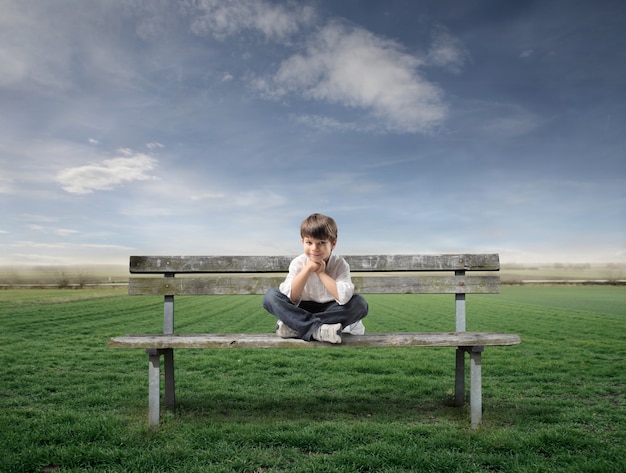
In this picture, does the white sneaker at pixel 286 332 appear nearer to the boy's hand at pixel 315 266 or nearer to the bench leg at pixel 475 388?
the boy's hand at pixel 315 266

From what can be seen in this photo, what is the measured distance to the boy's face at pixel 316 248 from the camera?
4109mm

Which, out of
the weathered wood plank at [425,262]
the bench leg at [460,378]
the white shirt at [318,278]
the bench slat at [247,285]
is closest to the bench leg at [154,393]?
the bench slat at [247,285]

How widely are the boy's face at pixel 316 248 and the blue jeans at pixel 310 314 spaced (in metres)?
0.48

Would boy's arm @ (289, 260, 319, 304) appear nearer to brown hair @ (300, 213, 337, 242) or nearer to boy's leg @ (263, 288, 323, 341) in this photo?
boy's leg @ (263, 288, 323, 341)

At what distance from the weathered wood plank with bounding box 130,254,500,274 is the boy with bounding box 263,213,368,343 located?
0.60 metres

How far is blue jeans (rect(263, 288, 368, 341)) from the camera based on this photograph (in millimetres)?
4227

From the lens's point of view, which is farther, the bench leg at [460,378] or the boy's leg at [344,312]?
the bench leg at [460,378]

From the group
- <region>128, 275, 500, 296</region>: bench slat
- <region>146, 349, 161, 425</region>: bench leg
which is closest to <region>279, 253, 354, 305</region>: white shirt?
<region>128, 275, 500, 296</region>: bench slat

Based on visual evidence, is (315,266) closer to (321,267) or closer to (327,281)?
(321,267)

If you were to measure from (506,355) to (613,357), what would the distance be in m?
1.89

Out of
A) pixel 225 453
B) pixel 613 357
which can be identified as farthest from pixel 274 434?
pixel 613 357

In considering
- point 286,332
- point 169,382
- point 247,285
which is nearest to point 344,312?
point 286,332

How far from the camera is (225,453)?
371cm

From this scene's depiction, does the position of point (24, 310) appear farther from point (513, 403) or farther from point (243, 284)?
point (513, 403)
